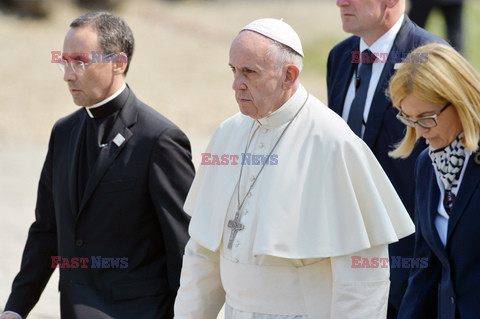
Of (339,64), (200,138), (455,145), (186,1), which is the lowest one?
(200,138)

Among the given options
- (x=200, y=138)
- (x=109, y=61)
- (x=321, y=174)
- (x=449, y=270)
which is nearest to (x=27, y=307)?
Answer: (x=109, y=61)

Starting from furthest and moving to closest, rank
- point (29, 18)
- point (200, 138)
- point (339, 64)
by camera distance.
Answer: point (29, 18), point (200, 138), point (339, 64)

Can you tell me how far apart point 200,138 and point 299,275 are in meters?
12.1

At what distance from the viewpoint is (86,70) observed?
13.7ft


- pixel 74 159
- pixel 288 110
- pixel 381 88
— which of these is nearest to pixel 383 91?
pixel 381 88

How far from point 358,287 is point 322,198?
1.23 ft

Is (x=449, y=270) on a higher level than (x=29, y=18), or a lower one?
lower

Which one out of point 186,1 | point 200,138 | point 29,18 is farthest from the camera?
point 186,1

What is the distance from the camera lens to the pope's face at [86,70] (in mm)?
4207

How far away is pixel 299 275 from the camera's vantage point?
326 cm

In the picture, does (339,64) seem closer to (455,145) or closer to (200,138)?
(455,145)

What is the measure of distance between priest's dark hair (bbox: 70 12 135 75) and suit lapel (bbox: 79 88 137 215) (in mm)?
266

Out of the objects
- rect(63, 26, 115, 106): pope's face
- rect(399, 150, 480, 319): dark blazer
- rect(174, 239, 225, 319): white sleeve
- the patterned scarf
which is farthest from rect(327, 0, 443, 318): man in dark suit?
rect(63, 26, 115, 106): pope's face

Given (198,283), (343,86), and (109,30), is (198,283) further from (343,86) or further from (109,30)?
(343,86)
